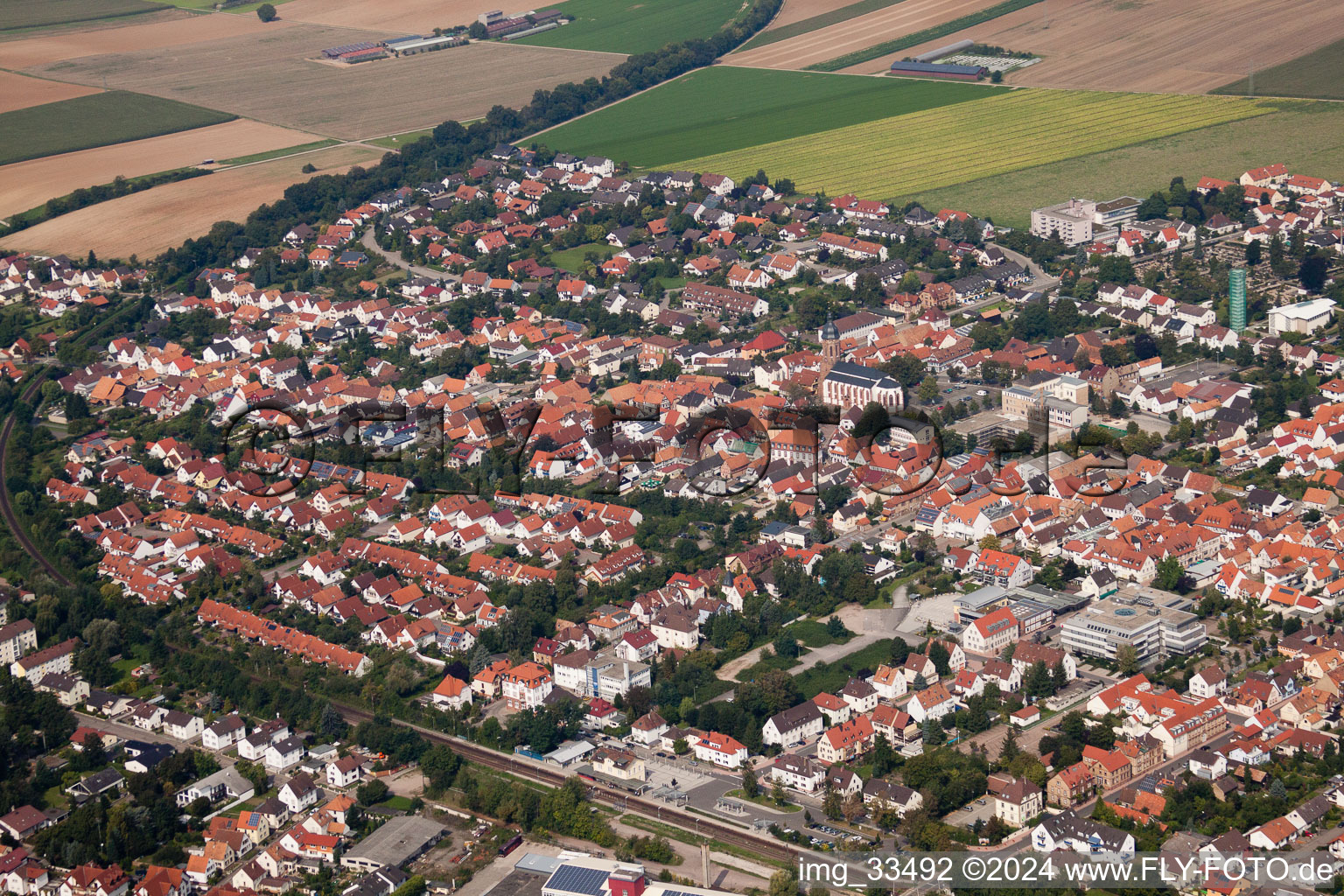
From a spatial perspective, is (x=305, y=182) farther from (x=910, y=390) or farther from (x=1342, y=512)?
(x=1342, y=512)

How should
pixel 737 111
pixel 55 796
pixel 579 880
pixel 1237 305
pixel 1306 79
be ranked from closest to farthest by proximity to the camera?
pixel 579 880, pixel 55 796, pixel 1237 305, pixel 1306 79, pixel 737 111

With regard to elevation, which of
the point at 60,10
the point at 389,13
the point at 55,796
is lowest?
the point at 55,796

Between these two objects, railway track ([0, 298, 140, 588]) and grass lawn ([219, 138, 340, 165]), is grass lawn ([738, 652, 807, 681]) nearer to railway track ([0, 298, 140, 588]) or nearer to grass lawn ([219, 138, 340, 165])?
railway track ([0, 298, 140, 588])

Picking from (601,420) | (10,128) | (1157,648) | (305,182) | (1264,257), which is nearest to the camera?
(1157,648)

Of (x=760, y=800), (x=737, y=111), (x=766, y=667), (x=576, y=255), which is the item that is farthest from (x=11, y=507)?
(x=737, y=111)

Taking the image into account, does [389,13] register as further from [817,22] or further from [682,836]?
[682,836]

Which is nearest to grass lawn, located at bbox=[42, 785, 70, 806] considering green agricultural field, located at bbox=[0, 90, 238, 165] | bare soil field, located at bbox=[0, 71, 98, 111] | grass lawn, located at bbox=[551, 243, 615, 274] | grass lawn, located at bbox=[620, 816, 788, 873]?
grass lawn, located at bbox=[620, 816, 788, 873]

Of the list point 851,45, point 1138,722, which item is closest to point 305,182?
point 851,45
